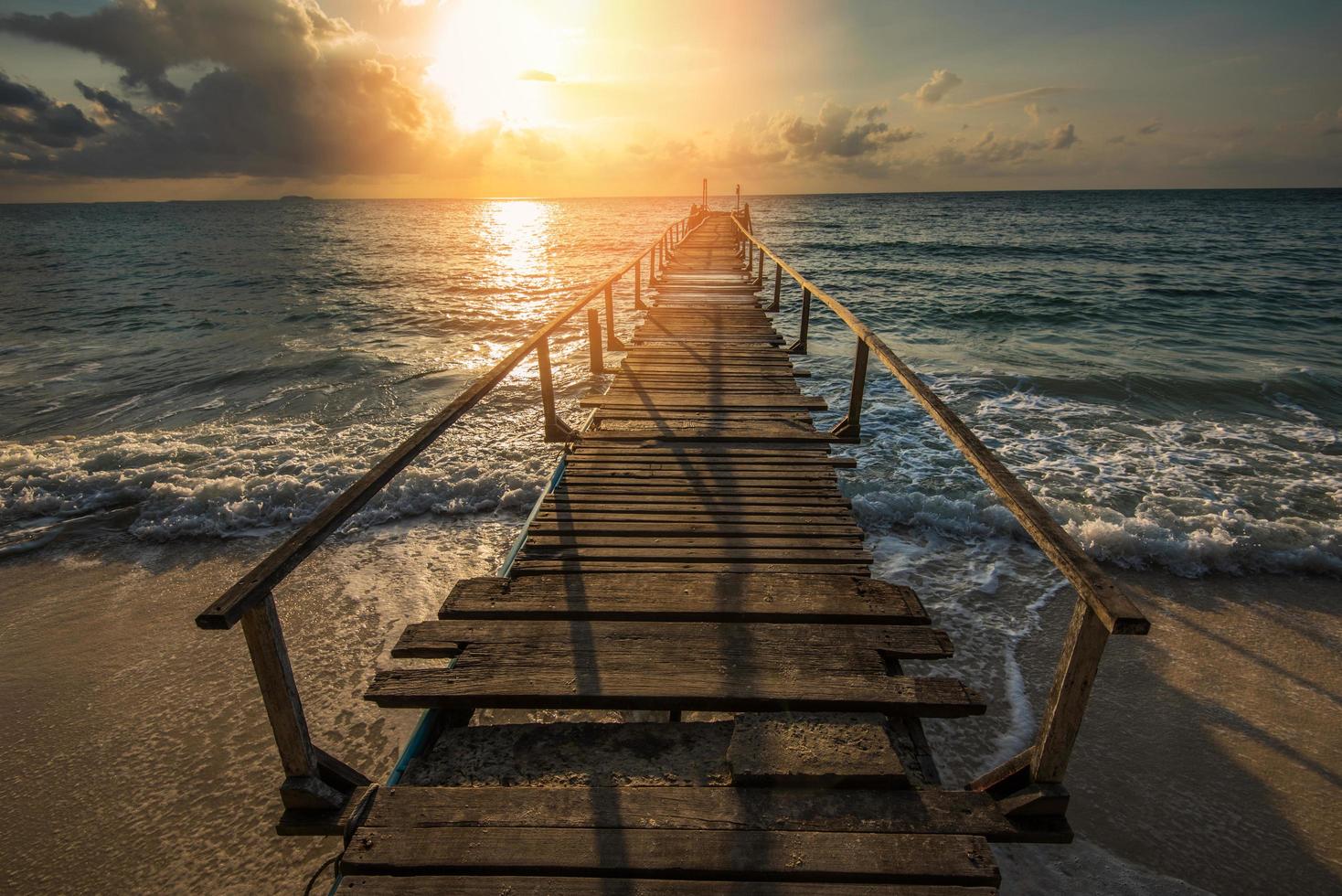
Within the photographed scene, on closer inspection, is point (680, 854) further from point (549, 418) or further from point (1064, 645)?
point (549, 418)

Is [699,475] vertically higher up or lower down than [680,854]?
lower down

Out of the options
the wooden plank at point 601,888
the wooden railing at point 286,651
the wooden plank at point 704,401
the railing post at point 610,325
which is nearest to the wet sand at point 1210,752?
the wooden plank at point 601,888

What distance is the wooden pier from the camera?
197 cm

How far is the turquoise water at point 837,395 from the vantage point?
25.8 ft

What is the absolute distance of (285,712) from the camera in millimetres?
2053

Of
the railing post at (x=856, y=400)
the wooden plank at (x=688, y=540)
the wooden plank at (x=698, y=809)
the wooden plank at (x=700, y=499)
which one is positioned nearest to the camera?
the wooden plank at (x=698, y=809)

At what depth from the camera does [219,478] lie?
8.72 metres

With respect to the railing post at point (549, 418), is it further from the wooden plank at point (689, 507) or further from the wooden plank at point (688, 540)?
the wooden plank at point (688, 540)

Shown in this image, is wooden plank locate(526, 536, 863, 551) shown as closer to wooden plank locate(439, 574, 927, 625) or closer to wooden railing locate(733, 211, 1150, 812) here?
A: wooden plank locate(439, 574, 927, 625)

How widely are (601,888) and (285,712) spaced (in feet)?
3.89

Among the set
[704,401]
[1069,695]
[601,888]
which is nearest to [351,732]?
[601,888]

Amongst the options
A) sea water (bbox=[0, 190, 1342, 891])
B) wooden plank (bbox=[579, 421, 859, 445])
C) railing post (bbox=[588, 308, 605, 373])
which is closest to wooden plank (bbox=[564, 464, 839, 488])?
wooden plank (bbox=[579, 421, 859, 445])

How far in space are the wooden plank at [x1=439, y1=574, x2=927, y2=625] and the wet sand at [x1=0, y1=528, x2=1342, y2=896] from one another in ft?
6.07

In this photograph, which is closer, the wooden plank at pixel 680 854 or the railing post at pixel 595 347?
the wooden plank at pixel 680 854
